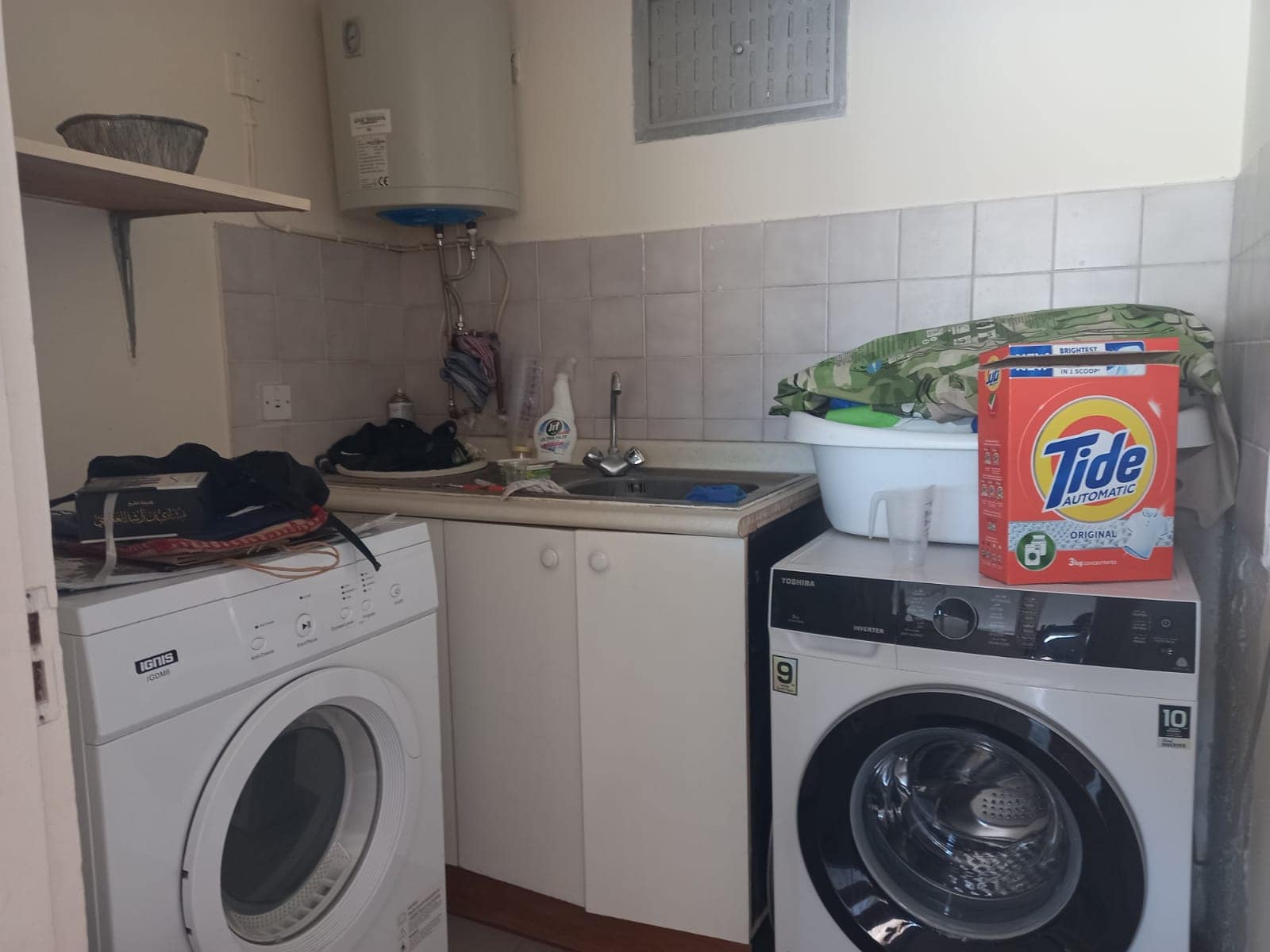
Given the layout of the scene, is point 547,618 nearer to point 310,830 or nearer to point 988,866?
point 310,830

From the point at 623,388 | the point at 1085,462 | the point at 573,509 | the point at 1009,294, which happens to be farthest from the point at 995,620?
the point at 623,388

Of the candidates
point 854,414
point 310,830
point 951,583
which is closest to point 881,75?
point 854,414

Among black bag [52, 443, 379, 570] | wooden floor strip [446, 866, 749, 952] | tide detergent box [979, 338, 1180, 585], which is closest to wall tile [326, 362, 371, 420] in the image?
black bag [52, 443, 379, 570]

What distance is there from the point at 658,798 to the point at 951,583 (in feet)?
2.19

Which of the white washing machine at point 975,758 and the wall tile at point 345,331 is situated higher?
the wall tile at point 345,331

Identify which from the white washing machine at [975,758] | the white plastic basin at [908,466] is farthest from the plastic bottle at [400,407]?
the white washing machine at [975,758]

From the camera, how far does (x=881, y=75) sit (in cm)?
186

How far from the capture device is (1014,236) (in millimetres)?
1788

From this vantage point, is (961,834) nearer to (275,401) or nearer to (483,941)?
(483,941)

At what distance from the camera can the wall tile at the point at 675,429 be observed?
213 centimetres

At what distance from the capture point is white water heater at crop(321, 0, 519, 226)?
6.47 feet

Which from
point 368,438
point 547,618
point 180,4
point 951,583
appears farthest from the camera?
point 368,438

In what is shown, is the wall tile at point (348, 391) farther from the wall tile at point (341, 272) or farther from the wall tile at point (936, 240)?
the wall tile at point (936, 240)

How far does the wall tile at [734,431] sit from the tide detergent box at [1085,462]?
82 centimetres
